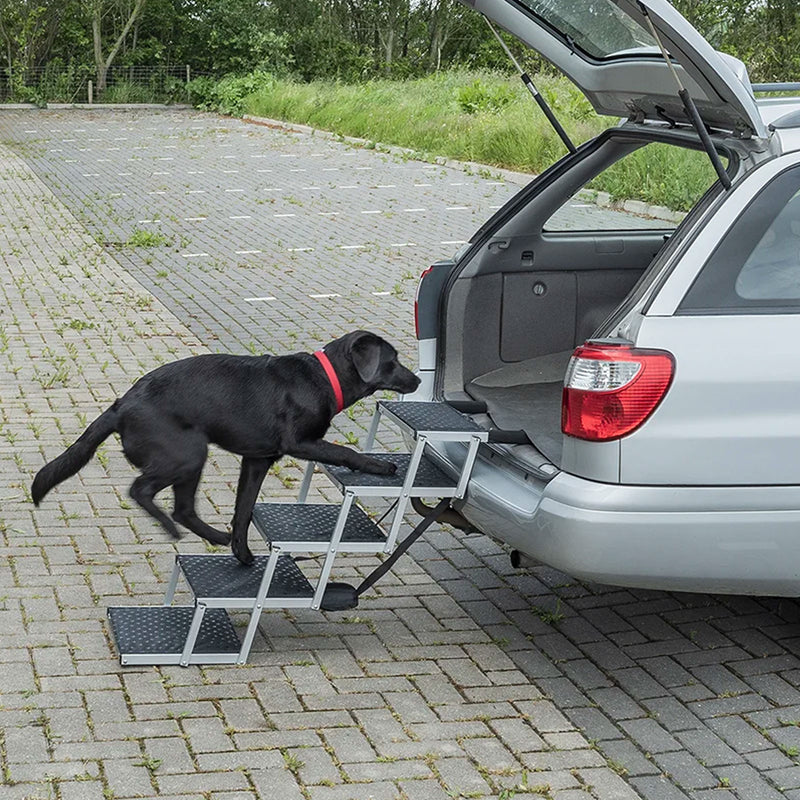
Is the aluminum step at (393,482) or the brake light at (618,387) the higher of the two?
the brake light at (618,387)

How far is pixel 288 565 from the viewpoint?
5.08m

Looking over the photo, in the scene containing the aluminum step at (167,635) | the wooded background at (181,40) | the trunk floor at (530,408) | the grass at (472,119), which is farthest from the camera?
the wooded background at (181,40)

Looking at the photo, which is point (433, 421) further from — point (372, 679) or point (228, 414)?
point (372, 679)

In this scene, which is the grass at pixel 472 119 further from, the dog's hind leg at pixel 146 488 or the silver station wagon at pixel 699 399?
the dog's hind leg at pixel 146 488

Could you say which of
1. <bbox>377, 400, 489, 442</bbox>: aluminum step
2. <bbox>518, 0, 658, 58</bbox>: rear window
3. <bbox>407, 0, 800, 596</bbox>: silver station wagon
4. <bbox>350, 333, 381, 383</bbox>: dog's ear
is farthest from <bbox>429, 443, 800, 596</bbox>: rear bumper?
<bbox>518, 0, 658, 58</bbox>: rear window

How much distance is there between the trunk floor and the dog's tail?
1528 mm

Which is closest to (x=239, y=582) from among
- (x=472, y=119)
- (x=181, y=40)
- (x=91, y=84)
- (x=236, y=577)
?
(x=236, y=577)

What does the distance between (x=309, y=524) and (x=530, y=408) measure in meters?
1.11

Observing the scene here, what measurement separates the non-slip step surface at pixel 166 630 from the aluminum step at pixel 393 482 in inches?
26.6

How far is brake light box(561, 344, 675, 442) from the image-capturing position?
415 cm

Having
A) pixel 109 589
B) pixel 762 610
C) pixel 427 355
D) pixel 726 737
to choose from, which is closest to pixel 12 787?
pixel 109 589

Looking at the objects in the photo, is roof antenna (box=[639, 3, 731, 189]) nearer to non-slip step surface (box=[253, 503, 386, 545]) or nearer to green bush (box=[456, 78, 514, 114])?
non-slip step surface (box=[253, 503, 386, 545])

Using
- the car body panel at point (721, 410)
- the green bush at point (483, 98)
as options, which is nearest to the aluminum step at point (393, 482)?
the car body panel at point (721, 410)

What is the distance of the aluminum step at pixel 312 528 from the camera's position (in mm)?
4695
